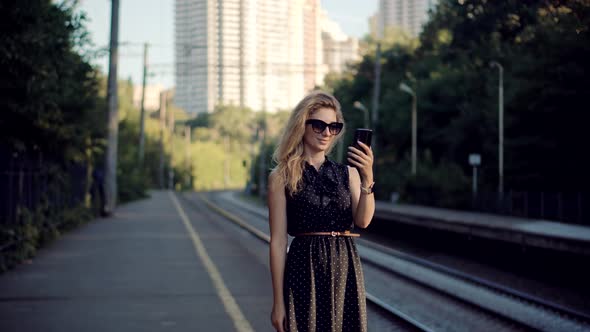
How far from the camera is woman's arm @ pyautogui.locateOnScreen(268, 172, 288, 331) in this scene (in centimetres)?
433

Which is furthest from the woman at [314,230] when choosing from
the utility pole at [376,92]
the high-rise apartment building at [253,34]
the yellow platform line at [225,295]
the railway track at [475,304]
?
the utility pole at [376,92]

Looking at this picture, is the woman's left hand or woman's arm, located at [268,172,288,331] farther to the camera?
woman's arm, located at [268,172,288,331]

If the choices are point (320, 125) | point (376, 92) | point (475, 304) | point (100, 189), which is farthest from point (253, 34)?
point (320, 125)

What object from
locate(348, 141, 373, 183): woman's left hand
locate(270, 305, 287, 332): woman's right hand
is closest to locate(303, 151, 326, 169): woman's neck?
locate(348, 141, 373, 183): woman's left hand

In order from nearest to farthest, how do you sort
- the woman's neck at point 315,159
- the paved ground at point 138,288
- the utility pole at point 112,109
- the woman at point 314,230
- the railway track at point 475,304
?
the woman at point 314,230 < the woman's neck at point 315,159 < the paved ground at point 138,288 < the railway track at point 475,304 < the utility pole at point 112,109

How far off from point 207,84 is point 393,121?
312 ft

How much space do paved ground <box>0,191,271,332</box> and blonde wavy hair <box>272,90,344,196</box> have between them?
17.5 ft

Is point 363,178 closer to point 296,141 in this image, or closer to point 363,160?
point 363,160

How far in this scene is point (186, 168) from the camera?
112562mm

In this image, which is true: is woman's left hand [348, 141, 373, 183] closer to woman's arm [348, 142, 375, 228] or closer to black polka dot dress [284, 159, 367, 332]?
woman's arm [348, 142, 375, 228]

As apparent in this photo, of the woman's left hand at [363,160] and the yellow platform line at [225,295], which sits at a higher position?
the woman's left hand at [363,160]

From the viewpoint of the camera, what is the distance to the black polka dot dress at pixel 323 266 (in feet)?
14.2

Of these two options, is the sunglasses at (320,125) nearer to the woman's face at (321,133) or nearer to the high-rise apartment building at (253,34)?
the woman's face at (321,133)

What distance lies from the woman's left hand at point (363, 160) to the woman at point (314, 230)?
0.05m
